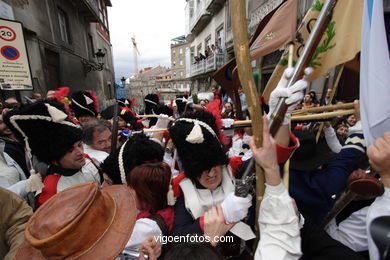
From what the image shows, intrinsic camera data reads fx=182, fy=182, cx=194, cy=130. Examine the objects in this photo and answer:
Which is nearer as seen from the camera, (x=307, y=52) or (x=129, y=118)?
(x=307, y=52)

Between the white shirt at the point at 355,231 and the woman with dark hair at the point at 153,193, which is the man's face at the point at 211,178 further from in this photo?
the white shirt at the point at 355,231

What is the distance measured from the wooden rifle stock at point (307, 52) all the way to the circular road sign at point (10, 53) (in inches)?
217

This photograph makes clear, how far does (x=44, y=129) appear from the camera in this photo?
161 cm

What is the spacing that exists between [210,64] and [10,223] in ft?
57.8

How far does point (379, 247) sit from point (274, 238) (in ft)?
1.15

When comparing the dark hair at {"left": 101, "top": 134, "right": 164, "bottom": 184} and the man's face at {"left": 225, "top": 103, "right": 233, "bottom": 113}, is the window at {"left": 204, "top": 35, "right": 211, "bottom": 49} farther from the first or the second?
the dark hair at {"left": 101, "top": 134, "right": 164, "bottom": 184}

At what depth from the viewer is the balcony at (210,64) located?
16031 millimetres

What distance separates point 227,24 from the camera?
1452 centimetres

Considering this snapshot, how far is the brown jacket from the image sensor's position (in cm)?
123

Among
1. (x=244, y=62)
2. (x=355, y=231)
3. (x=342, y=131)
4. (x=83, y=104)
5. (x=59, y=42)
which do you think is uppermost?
(x=59, y=42)

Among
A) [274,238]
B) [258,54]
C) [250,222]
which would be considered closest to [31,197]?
[250,222]

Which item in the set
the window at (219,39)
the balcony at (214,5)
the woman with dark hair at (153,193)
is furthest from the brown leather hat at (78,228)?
the balcony at (214,5)

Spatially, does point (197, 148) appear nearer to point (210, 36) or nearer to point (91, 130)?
point (91, 130)

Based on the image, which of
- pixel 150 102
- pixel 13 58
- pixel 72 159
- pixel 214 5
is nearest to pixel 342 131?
pixel 72 159
